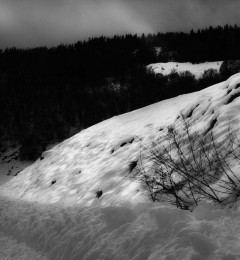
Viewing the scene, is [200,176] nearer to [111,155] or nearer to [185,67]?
[111,155]

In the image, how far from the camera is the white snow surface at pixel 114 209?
9.49 ft

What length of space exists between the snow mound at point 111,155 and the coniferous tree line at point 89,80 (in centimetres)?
2058

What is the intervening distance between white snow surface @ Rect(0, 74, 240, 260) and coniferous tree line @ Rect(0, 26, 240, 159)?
71.1 feet

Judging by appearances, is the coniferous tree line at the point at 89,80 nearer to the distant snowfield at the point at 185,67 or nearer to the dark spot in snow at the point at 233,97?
the distant snowfield at the point at 185,67

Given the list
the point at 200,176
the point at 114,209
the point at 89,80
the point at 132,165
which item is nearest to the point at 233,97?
the point at 132,165

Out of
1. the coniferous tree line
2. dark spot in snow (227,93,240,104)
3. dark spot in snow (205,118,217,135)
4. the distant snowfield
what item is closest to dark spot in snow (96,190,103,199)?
dark spot in snow (205,118,217,135)

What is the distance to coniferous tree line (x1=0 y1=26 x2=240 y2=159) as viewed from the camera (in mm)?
41469

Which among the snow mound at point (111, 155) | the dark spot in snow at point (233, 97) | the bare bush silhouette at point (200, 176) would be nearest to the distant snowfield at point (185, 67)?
the snow mound at point (111, 155)

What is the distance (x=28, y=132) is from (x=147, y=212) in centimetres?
3873

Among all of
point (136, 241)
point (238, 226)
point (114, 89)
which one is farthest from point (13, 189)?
point (114, 89)

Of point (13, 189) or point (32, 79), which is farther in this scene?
point (32, 79)

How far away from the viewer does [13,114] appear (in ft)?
145

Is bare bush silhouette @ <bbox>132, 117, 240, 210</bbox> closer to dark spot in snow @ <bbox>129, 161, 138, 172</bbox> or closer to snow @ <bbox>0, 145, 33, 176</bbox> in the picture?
dark spot in snow @ <bbox>129, 161, 138, 172</bbox>

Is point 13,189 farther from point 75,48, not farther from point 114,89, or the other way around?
point 75,48
